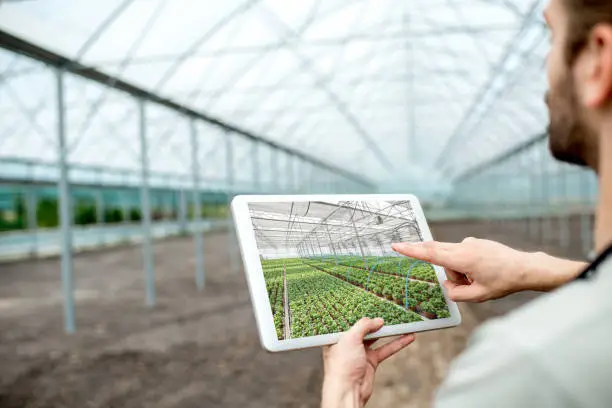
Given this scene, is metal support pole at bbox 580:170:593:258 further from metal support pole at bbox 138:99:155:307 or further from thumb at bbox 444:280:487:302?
thumb at bbox 444:280:487:302

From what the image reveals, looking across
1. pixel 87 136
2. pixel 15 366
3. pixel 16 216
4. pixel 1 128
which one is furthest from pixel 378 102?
pixel 15 366

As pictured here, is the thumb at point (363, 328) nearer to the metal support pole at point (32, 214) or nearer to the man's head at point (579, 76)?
the man's head at point (579, 76)

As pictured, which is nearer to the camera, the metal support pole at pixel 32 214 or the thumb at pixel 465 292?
the thumb at pixel 465 292

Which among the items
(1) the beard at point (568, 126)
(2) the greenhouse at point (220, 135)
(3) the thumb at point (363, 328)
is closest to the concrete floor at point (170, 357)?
(2) the greenhouse at point (220, 135)

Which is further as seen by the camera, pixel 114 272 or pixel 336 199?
pixel 114 272

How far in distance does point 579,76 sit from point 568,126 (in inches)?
3.0

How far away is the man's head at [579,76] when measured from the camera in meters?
0.77

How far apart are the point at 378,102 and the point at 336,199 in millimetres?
20195

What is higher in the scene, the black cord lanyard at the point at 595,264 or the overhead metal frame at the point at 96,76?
the overhead metal frame at the point at 96,76

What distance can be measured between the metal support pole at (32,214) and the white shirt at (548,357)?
22.5 m

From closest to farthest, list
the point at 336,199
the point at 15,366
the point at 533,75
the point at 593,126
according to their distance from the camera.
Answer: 1. the point at 593,126
2. the point at 336,199
3. the point at 15,366
4. the point at 533,75

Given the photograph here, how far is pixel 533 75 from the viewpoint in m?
14.9

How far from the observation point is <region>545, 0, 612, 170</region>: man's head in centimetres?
77

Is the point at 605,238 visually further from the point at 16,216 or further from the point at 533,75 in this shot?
the point at 16,216
